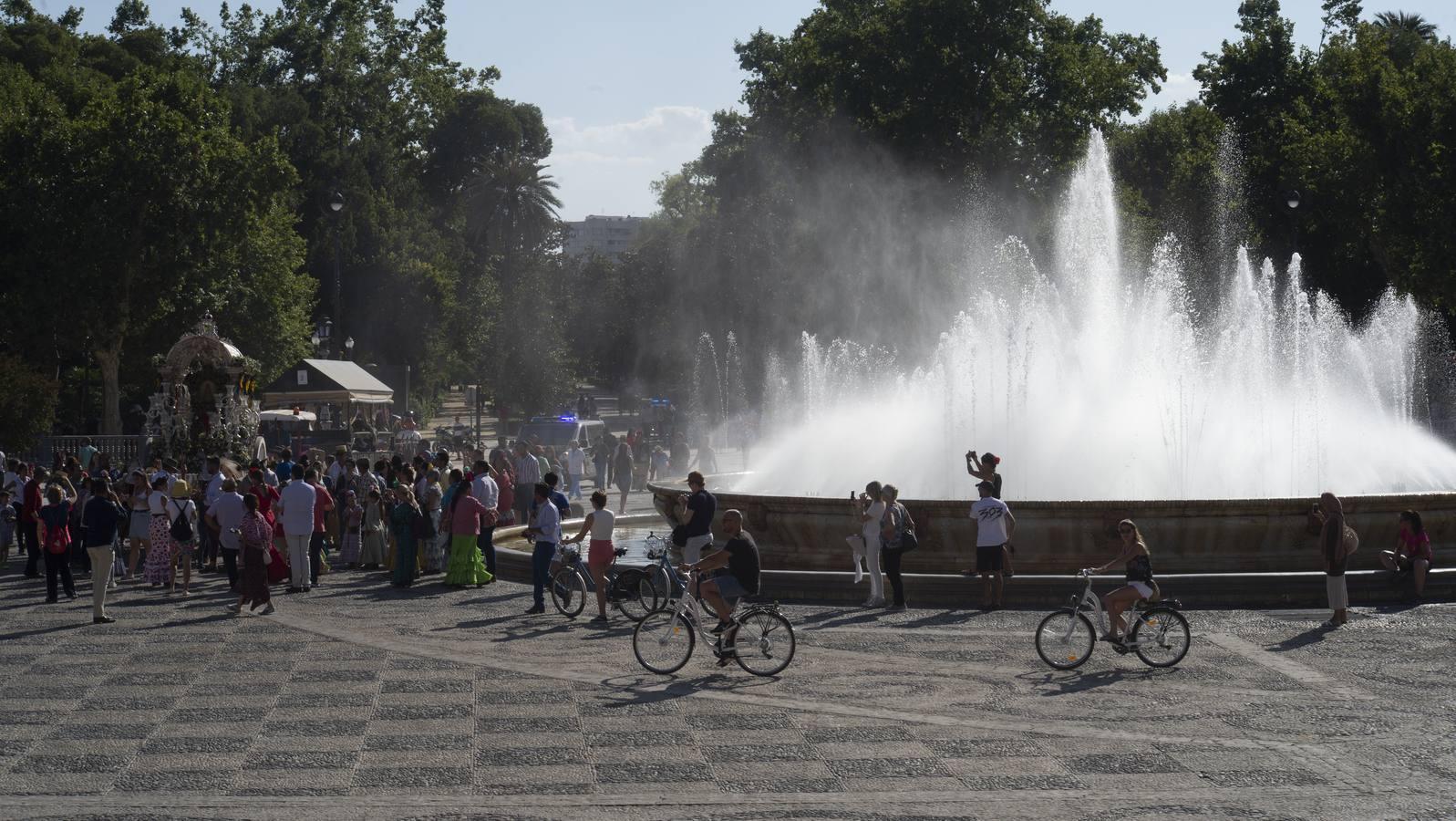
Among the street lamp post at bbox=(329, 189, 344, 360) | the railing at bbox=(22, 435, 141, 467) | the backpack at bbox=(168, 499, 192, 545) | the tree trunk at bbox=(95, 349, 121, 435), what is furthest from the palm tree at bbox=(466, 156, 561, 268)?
the backpack at bbox=(168, 499, 192, 545)

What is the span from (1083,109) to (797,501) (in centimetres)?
3643

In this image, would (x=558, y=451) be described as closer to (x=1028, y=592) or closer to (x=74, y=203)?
(x=74, y=203)

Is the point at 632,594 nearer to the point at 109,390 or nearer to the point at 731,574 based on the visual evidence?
the point at 731,574

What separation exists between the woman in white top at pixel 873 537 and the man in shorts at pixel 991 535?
1.04m

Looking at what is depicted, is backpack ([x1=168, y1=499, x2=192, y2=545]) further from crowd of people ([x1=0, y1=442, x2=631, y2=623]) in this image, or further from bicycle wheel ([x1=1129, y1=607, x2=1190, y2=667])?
bicycle wheel ([x1=1129, y1=607, x2=1190, y2=667])

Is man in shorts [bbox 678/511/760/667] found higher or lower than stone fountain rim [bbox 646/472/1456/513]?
lower

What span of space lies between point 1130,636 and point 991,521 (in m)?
3.37

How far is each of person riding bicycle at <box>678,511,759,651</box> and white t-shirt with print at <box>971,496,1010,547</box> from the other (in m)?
4.17

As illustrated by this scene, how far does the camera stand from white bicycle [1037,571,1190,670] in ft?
43.5

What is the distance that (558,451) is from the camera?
42969mm

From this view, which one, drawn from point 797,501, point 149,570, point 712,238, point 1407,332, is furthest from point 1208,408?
point 712,238

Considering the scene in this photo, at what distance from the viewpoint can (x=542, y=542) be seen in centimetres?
1730

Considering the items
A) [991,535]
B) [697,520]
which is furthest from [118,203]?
[991,535]

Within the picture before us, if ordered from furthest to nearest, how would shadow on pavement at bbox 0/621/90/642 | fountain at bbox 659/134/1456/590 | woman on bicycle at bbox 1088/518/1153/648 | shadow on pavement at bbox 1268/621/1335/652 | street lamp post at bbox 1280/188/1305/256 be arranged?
street lamp post at bbox 1280/188/1305/256 < fountain at bbox 659/134/1456/590 < shadow on pavement at bbox 0/621/90/642 < shadow on pavement at bbox 1268/621/1335/652 < woman on bicycle at bbox 1088/518/1153/648
